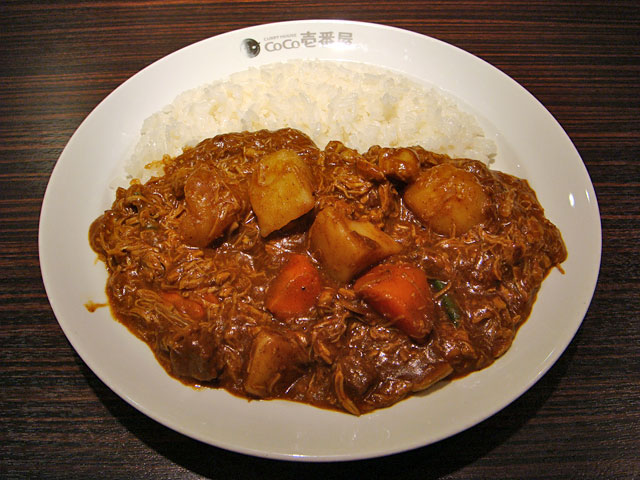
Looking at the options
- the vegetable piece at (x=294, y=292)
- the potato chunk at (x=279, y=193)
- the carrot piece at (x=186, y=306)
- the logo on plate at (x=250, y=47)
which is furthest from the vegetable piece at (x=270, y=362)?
the logo on plate at (x=250, y=47)

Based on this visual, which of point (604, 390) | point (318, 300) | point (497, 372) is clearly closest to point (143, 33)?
point (318, 300)

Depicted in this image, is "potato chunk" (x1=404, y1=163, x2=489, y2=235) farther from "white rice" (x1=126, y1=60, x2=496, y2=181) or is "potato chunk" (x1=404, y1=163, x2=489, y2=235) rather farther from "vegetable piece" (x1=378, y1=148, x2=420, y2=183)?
"white rice" (x1=126, y1=60, x2=496, y2=181)

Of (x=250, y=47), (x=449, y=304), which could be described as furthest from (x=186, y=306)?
(x=250, y=47)

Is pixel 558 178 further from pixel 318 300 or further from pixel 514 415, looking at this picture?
pixel 318 300

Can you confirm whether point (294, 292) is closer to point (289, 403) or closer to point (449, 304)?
point (289, 403)

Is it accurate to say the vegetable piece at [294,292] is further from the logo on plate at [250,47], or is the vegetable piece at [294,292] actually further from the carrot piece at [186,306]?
the logo on plate at [250,47]

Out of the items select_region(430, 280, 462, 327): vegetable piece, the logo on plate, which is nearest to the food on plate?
select_region(430, 280, 462, 327): vegetable piece

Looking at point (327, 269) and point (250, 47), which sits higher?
point (250, 47)
